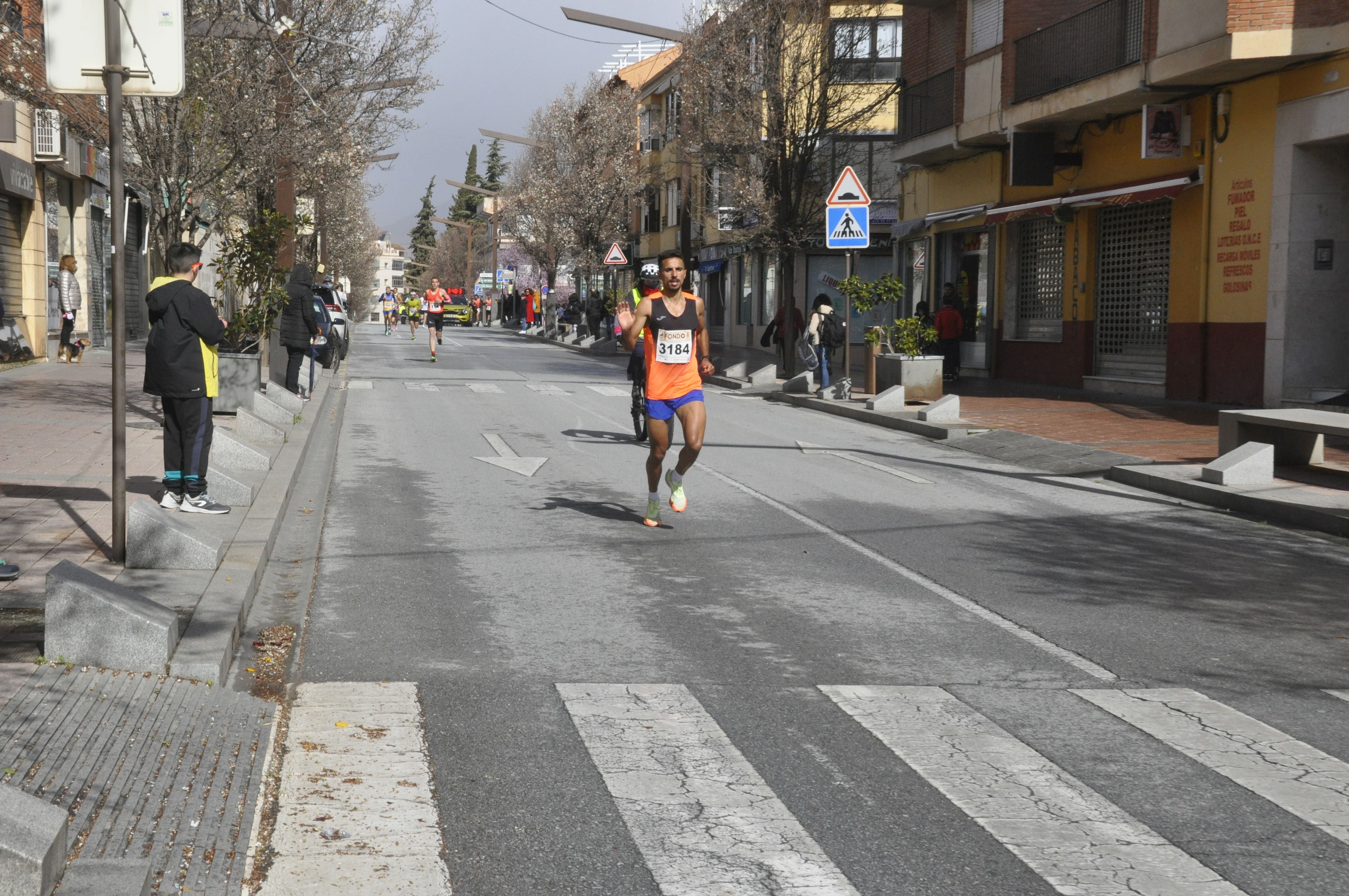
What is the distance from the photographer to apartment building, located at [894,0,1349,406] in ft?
60.1

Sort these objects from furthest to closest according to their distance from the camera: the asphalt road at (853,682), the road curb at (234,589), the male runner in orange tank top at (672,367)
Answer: the male runner in orange tank top at (672,367), the road curb at (234,589), the asphalt road at (853,682)

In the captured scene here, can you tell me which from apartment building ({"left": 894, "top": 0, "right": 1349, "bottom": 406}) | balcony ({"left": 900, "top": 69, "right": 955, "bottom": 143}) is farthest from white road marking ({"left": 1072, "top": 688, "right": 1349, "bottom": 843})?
balcony ({"left": 900, "top": 69, "right": 955, "bottom": 143})

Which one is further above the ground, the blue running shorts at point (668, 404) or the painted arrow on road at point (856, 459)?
the blue running shorts at point (668, 404)

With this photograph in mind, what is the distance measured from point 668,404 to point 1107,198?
15206mm

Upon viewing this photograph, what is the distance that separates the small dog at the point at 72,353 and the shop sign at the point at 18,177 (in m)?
2.74

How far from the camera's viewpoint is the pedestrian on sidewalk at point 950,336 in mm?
27297

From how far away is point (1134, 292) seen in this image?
2323 cm

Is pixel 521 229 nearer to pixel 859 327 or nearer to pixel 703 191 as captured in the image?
pixel 703 191

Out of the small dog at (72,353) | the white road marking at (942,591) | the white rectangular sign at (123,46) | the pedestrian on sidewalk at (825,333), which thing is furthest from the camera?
the small dog at (72,353)

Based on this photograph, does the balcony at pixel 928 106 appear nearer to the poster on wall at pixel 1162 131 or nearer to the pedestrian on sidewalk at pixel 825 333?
the poster on wall at pixel 1162 131

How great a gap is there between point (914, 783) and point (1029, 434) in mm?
12225

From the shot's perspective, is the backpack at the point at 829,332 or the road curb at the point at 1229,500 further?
the backpack at the point at 829,332

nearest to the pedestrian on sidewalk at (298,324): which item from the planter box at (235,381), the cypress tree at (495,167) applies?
the planter box at (235,381)

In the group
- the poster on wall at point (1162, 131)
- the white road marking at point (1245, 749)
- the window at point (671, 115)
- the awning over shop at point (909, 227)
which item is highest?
the window at point (671, 115)
